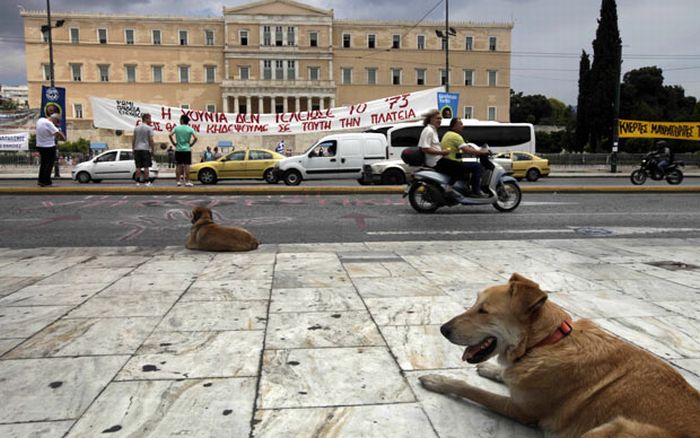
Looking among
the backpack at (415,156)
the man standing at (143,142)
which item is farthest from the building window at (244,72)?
the backpack at (415,156)

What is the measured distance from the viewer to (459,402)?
7.96 feet

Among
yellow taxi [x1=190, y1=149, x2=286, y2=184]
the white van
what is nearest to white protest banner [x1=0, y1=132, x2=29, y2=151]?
yellow taxi [x1=190, y1=149, x2=286, y2=184]

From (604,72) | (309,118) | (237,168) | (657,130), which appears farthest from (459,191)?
(604,72)

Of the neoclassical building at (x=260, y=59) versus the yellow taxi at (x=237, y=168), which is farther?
the neoclassical building at (x=260, y=59)

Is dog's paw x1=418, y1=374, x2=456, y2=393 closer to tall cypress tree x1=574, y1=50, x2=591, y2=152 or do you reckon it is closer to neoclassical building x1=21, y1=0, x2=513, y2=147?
tall cypress tree x1=574, y1=50, x2=591, y2=152

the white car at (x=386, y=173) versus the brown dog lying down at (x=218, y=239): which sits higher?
the white car at (x=386, y=173)

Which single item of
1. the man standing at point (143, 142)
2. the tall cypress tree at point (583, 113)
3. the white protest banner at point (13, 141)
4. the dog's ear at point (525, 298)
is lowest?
the dog's ear at point (525, 298)

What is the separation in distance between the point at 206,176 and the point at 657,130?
26.3 metres

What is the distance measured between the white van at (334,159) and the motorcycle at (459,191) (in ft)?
30.8

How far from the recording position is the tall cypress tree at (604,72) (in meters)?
54.2

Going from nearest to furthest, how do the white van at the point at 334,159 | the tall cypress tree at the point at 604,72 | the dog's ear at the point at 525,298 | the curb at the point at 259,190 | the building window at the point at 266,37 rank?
the dog's ear at the point at 525,298 < the curb at the point at 259,190 < the white van at the point at 334,159 < the tall cypress tree at the point at 604,72 < the building window at the point at 266,37

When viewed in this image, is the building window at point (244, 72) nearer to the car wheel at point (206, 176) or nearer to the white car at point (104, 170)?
the white car at point (104, 170)

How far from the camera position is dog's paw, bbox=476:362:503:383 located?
8.72 feet

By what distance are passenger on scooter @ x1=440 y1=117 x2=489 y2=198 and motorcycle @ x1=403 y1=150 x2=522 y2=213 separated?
14 centimetres
